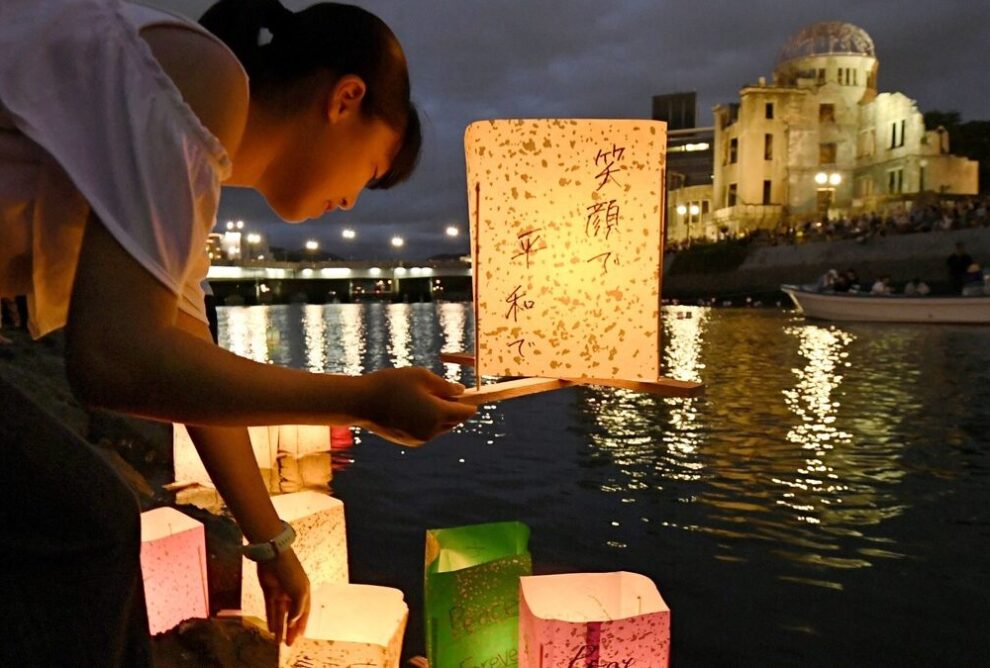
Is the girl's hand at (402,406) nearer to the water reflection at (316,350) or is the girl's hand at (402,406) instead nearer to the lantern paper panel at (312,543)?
the lantern paper panel at (312,543)

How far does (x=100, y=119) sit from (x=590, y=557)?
152 inches

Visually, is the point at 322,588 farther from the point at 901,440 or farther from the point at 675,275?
the point at 675,275

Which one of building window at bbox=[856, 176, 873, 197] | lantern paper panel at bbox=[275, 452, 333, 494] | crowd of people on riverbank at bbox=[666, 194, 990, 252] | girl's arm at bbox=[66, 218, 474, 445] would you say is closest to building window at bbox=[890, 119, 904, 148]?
building window at bbox=[856, 176, 873, 197]

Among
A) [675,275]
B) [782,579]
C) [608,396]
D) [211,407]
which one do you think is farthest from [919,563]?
[675,275]

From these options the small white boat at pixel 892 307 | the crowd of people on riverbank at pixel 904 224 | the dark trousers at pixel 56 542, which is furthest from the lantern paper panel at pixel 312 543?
the crowd of people on riverbank at pixel 904 224

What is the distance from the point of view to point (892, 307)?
763 inches

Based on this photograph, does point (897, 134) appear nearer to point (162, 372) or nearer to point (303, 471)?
point (303, 471)

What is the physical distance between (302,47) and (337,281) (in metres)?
80.7

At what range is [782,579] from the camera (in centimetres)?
388

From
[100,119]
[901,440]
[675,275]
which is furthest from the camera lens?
[675,275]

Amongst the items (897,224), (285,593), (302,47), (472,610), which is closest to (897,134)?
(897,224)

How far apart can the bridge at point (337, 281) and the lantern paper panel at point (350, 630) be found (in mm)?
46404

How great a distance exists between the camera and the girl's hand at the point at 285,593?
1.70m

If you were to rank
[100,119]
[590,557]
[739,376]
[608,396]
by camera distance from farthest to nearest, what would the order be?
[739,376], [608,396], [590,557], [100,119]
